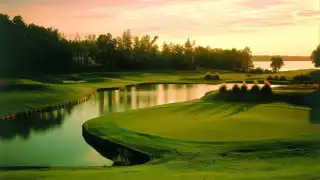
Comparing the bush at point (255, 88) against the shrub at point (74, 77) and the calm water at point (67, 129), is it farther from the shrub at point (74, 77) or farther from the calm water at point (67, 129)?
the shrub at point (74, 77)

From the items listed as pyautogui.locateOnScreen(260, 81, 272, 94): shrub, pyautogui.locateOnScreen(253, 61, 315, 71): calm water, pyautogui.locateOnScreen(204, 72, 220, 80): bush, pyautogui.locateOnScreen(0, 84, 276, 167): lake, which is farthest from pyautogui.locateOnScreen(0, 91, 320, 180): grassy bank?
pyautogui.locateOnScreen(204, 72, 220, 80): bush

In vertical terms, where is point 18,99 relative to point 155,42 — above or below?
below

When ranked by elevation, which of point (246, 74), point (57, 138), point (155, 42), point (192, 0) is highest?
point (192, 0)

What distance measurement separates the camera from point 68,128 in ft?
45.9

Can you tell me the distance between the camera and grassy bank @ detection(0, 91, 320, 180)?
6.69 m

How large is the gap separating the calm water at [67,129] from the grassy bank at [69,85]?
0.85 meters

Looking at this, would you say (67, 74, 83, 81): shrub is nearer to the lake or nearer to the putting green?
the lake

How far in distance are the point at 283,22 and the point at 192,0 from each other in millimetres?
2775

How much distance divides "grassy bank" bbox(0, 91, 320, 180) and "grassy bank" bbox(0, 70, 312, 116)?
1.09 meters

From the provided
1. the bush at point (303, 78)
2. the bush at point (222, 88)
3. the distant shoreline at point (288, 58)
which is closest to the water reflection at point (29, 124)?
the bush at point (222, 88)

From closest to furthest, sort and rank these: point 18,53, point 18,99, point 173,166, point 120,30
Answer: point 173,166 < point 120,30 < point 18,53 < point 18,99

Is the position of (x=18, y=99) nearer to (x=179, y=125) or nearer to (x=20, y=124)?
(x=20, y=124)

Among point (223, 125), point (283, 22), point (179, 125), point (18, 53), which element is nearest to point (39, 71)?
point (18, 53)

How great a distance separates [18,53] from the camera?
633 inches
